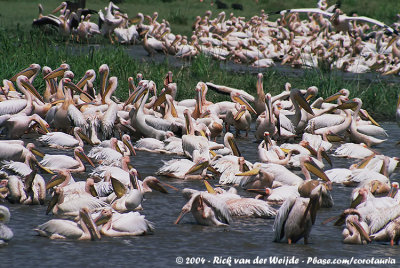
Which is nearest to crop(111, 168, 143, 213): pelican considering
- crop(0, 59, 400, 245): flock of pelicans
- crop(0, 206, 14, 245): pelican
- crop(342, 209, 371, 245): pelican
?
crop(0, 59, 400, 245): flock of pelicans

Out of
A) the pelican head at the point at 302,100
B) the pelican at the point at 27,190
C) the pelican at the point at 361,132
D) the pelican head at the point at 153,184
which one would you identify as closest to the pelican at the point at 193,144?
the pelican head at the point at 153,184

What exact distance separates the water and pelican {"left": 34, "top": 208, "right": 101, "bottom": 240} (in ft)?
0.17

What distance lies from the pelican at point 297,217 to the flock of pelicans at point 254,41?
1045 cm

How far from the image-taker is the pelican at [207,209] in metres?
6.46

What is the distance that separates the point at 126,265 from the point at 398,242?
2.16 metres

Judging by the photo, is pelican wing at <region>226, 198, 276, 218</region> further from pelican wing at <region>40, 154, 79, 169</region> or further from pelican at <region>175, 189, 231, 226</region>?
pelican wing at <region>40, 154, 79, 169</region>

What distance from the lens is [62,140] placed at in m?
9.73

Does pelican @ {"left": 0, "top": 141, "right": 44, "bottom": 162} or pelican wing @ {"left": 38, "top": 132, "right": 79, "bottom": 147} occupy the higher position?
pelican @ {"left": 0, "top": 141, "right": 44, "bottom": 162}

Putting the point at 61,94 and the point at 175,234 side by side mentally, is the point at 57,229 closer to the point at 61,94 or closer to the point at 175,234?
the point at 175,234

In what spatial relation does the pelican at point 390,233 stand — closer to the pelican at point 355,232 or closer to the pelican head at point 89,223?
the pelican at point 355,232

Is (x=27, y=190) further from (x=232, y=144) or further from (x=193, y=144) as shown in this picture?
(x=232, y=144)

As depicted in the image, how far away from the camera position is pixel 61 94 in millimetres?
11273

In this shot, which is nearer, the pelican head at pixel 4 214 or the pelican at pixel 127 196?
the pelican head at pixel 4 214

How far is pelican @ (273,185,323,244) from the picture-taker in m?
5.87
